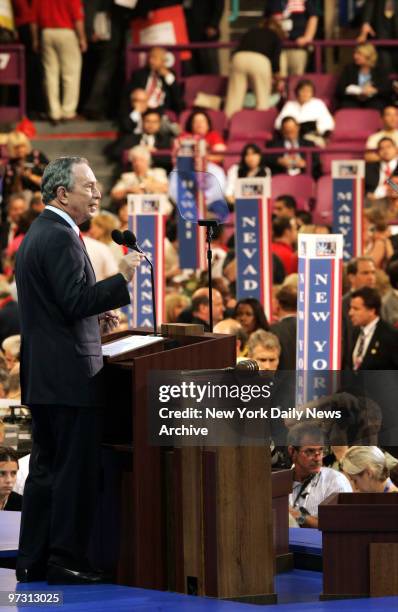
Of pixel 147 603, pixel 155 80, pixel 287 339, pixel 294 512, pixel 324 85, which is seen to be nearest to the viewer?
pixel 147 603

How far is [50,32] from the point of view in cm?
1321

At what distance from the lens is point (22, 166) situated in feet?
38.4

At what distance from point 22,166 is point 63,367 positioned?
7620 millimetres

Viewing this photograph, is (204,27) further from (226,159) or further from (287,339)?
(287,339)

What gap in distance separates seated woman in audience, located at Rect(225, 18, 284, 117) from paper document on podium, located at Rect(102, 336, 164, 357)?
879 centimetres

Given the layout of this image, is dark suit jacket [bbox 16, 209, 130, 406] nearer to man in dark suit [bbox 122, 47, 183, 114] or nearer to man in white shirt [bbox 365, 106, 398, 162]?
man in white shirt [bbox 365, 106, 398, 162]

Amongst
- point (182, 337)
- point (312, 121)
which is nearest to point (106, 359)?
point (182, 337)

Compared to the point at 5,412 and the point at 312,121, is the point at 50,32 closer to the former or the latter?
the point at 312,121

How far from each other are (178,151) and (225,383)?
6.92 metres

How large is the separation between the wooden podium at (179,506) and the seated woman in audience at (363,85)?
29.6 feet

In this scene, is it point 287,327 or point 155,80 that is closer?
point 287,327

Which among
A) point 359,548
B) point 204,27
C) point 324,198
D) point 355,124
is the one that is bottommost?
point 359,548

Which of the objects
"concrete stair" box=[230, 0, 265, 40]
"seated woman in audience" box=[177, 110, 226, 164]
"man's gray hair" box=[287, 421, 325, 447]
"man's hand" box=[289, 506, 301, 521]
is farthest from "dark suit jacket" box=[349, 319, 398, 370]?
"concrete stair" box=[230, 0, 265, 40]

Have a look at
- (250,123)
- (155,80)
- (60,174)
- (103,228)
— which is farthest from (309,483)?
(155,80)
